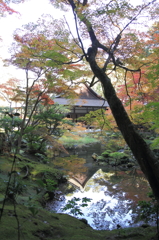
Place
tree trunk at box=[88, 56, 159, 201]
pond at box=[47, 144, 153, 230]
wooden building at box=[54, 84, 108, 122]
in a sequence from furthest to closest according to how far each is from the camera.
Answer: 1. wooden building at box=[54, 84, 108, 122]
2. pond at box=[47, 144, 153, 230]
3. tree trunk at box=[88, 56, 159, 201]

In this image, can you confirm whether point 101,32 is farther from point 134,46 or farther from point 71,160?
point 71,160

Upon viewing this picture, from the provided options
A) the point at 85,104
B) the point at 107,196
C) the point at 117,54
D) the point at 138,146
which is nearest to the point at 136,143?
the point at 138,146

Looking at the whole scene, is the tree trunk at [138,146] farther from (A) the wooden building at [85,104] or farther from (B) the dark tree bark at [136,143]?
(A) the wooden building at [85,104]

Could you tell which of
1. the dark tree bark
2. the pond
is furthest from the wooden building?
the dark tree bark

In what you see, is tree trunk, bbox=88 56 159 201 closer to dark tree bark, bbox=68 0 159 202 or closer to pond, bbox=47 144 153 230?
dark tree bark, bbox=68 0 159 202

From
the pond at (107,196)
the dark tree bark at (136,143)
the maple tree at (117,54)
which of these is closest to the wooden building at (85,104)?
the pond at (107,196)

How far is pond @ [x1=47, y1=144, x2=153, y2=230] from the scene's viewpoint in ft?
12.0

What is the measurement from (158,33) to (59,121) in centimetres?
461

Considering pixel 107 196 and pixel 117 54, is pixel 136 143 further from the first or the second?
pixel 107 196

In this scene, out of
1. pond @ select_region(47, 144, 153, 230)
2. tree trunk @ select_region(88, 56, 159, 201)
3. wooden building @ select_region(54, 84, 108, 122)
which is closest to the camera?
tree trunk @ select_region(88, 56, 159, 201)

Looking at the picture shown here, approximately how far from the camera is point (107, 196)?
4.86 meters

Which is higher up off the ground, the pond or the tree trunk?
the tree trunk

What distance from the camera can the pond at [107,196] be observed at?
367cm

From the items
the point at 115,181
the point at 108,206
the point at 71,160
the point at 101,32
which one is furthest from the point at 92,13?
the point at 71,160
